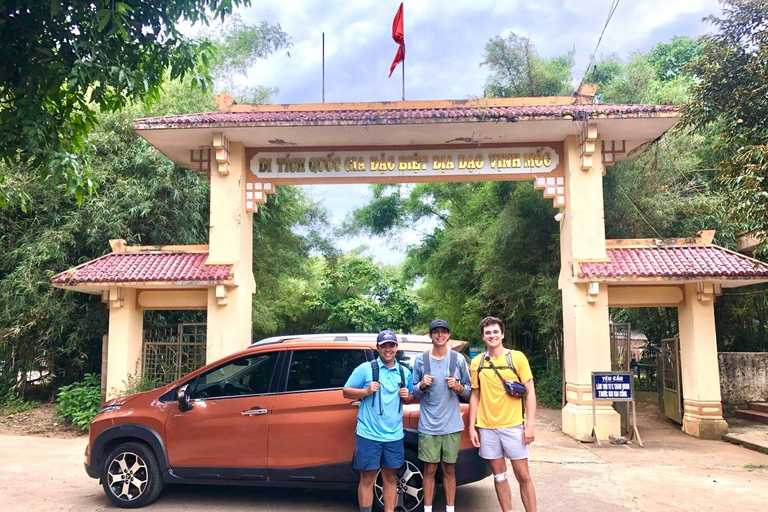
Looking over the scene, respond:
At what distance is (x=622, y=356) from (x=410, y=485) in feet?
23.8

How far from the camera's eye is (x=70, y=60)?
496 cm

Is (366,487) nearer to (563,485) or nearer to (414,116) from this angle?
(563,485)

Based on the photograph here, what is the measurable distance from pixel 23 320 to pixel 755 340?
14841mm

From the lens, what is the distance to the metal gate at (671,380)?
10469 mm

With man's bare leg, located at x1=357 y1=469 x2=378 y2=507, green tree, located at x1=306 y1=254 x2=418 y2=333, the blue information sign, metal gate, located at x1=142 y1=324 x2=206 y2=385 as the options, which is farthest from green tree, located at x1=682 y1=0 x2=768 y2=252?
green tree, located at x1=306 y1=254 x2=418 y2=333

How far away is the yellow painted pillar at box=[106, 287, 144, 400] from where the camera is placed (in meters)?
9.73

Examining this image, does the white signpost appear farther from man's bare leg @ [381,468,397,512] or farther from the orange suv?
man's bare leg @ [381,468,397,512]

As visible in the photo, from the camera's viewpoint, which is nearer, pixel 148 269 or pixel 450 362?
pixel 450 362

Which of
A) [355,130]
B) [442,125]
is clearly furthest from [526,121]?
[355,130]

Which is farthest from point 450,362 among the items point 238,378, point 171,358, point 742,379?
point 742,379

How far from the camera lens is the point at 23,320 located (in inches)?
429

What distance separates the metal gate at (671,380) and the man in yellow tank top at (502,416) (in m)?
7.07

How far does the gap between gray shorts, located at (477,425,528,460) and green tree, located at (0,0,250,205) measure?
13.0 feet

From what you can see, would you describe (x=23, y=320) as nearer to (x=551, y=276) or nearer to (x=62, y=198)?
(x=62, y=198)
